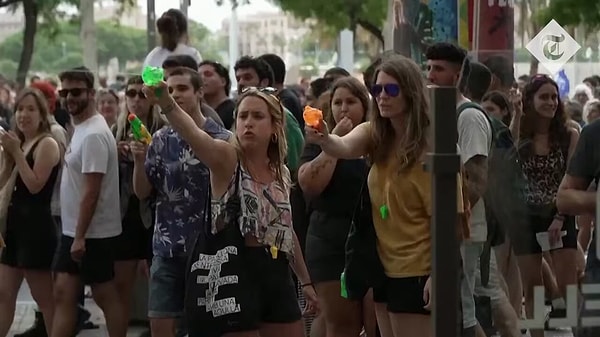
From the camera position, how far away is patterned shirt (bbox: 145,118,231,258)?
6.66 metres

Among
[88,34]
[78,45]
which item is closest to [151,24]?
[88,34]

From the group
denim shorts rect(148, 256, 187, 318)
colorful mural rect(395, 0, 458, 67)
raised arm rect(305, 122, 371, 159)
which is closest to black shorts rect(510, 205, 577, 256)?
raised arm rect(305, 122, 371, 159)

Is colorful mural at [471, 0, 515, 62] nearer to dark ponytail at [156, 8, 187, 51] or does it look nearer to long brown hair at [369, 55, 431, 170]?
long brown hair at [369, 55, 431, 170]

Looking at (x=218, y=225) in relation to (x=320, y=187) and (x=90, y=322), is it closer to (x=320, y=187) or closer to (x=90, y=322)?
(x=320, y=187)

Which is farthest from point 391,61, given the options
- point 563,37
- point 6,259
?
point 6,259

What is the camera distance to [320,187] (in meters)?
6.92

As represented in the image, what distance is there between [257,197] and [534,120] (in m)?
1.49

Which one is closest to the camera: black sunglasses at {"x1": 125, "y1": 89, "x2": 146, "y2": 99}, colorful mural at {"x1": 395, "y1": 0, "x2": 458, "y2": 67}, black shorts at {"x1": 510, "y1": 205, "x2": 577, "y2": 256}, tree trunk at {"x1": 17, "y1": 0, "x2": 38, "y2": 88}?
black shorts at {"x1": 510, "y1": 205, "x2": 577, "y2": 256}

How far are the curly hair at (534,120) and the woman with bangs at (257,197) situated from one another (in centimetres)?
121

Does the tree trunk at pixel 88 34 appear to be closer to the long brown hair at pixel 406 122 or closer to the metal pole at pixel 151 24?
the metal pole at pixel 151 24

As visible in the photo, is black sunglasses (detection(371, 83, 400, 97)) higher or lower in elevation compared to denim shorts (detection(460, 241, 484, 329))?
higher

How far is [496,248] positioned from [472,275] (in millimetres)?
335

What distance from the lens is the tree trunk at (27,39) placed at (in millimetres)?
12391

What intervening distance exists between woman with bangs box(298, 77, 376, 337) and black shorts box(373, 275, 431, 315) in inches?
47.7
